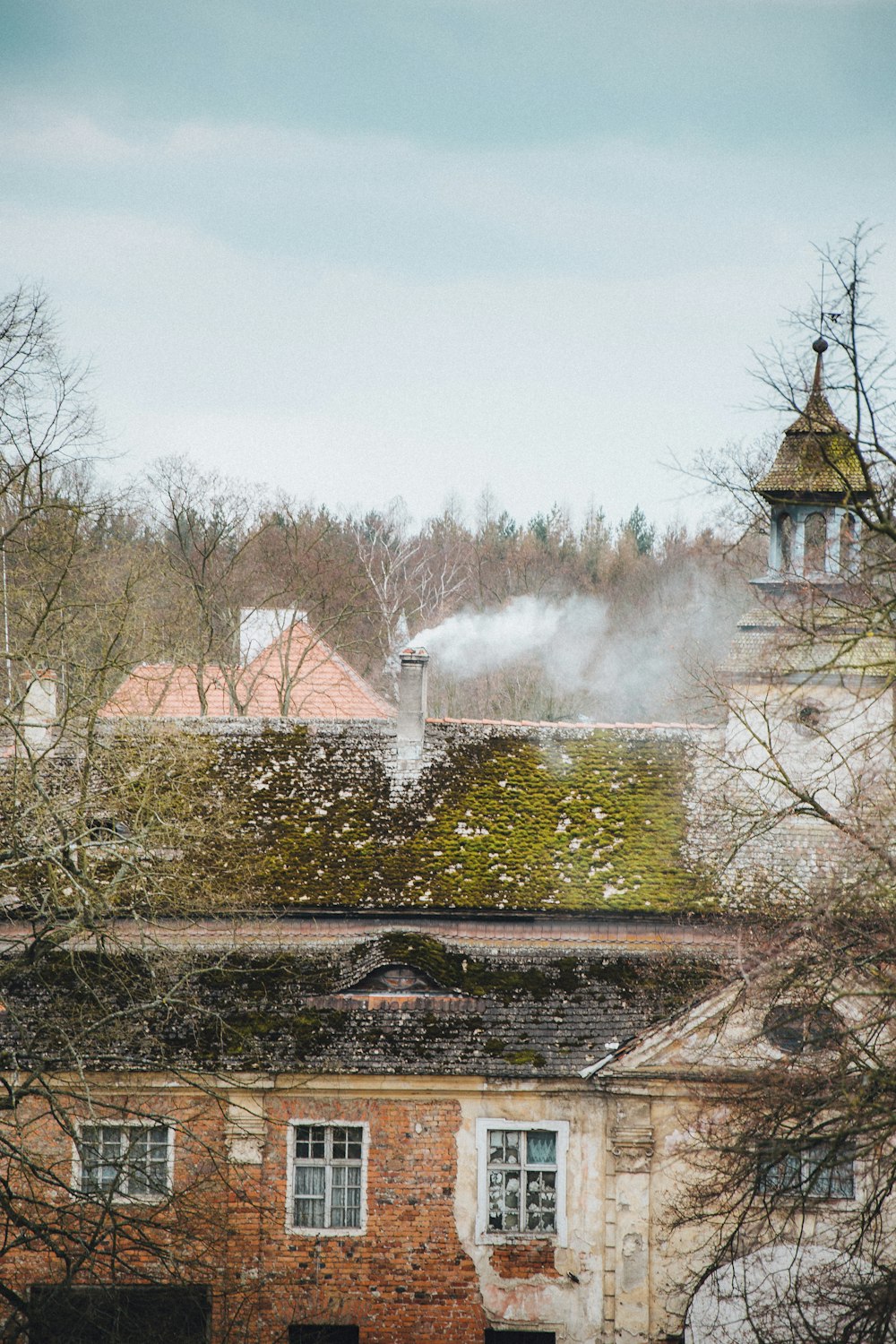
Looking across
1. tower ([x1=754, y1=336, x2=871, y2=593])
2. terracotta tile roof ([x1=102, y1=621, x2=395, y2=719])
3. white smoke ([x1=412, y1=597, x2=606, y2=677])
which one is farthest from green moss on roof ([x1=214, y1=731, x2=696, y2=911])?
white smoke ([x1=412, y1=597, x2=606, y2=677])

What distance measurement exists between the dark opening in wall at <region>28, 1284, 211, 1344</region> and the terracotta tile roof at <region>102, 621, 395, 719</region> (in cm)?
1775

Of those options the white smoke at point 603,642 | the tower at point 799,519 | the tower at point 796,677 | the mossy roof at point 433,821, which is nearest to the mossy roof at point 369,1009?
the mossy roof at point 433,821

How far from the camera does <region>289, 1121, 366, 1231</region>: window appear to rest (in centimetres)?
1759

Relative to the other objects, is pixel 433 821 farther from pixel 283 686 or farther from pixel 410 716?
pixel 283 686

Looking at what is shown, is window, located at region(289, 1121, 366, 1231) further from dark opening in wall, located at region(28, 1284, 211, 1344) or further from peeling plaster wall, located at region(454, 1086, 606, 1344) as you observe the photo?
dark opening in wall, located at region(28, 1284, 211, 1344)

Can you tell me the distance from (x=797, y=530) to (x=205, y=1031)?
40.2 feet

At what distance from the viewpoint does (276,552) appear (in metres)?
49.1

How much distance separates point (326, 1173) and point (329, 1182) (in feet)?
0.39

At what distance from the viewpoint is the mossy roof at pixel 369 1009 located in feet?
57.1

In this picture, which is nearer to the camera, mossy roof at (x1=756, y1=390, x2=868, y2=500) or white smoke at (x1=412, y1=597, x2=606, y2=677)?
mossy roof at (x1=756, y1=390, x2=868, y2=500)

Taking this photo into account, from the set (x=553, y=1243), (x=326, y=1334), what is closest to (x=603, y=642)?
(x=553, y=1243)

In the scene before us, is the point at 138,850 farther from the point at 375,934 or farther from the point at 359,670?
the point at 359,670

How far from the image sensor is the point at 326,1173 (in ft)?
58.0

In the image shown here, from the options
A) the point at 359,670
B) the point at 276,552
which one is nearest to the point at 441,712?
the point at 359,670
